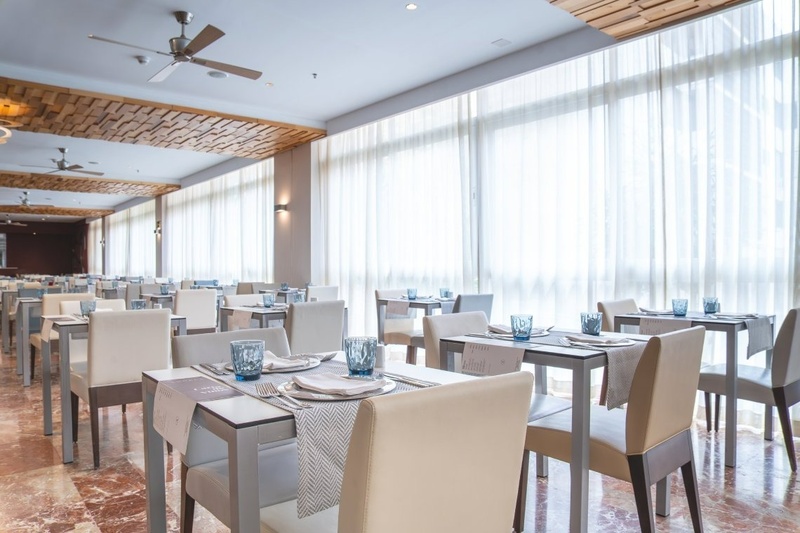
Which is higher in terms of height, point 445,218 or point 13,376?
point 445,218

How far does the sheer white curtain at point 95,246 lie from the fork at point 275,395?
21907mm

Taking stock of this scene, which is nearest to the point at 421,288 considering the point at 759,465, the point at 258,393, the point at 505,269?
the point at 505,269

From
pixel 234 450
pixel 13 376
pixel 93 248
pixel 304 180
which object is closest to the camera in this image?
pixel 234 450

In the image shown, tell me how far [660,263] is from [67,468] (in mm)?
4242

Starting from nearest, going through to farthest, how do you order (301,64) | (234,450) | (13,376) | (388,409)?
(388,409) < (234,450) < (13,376) < (301,64)

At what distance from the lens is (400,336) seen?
4879mm

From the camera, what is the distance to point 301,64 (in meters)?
5.93

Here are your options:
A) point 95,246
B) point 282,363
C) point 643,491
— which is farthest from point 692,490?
point 95,246

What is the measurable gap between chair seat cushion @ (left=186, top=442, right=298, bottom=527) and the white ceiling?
3876mm

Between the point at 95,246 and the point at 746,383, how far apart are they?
23.7 m

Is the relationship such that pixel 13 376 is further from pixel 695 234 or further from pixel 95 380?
pixel 695 234

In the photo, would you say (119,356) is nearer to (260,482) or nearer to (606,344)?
(260,482)

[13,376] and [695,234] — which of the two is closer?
[695,234]

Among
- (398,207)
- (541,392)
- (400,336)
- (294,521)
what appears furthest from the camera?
(398,207)
